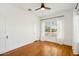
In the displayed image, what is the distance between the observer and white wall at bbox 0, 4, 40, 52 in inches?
133

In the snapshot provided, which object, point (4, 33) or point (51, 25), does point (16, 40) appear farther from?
point (51, 25)

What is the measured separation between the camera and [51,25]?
5.69 metres

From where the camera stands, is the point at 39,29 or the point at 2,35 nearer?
the point at 2,35

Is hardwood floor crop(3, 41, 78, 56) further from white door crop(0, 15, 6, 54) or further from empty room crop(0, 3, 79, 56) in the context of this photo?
white door crop(0, 15, 6, 54)

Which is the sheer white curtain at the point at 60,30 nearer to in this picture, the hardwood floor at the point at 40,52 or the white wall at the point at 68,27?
the white wall at the point at 68,27

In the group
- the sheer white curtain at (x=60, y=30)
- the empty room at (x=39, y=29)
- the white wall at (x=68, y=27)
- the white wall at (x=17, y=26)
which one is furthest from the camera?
the sheer white curtain at (x=60, y=30)

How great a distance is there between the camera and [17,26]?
156 inches

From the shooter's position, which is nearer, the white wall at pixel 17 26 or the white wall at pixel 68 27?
the white wall at pixel 17 26

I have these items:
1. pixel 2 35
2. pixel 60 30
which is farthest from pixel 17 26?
pixel 60 30

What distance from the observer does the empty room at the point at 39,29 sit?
324 cm

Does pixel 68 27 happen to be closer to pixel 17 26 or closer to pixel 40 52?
pixel 40 52

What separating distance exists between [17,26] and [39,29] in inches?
103

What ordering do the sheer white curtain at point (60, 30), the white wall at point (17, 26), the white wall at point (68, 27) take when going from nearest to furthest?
the white wall at point (17, 26) → the white wall at point (68, 27) → the sheer white curtain at point (60, 30)

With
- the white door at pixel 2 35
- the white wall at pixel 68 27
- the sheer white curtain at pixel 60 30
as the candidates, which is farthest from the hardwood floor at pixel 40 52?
the sheer white curtain at pixel 60 30
